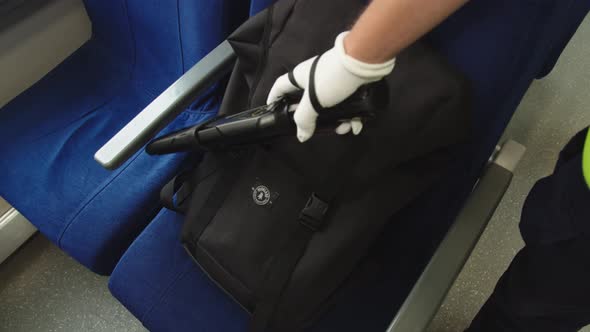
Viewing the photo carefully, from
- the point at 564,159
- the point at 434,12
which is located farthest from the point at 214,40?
the point at 564,159

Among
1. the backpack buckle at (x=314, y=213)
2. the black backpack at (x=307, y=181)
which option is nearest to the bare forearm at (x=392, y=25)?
the black backpack at (x=307, y=181)

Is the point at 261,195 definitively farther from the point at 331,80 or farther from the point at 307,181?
the point at 331,80

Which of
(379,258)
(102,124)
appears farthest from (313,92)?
(102,124)

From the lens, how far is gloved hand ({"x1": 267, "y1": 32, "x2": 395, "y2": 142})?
0.51m

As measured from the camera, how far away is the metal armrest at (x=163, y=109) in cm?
71

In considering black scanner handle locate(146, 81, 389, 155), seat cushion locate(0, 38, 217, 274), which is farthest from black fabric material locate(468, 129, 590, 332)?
seat cushion locate(0, 38, 217, 274)

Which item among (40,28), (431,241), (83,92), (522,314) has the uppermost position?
(40,28)

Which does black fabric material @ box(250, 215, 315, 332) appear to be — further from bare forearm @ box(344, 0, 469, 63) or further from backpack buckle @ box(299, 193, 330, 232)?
bare forearm @ box(344, 0, 469, 63)

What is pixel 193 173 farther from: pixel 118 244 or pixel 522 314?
pixel 522 314

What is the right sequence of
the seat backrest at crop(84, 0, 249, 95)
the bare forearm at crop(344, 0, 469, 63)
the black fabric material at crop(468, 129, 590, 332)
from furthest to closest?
the seat backrest at crop(84, 0, 249, 95) < the black fabric material at crop(468, 129, 590, 332) < the bare forearm at crop(344, 0, 469, 63)

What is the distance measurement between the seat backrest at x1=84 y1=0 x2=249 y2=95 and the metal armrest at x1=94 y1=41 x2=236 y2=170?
0.08 m

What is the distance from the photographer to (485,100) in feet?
2.05

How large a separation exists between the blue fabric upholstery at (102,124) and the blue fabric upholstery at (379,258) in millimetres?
95

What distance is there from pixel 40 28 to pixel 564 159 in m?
1.29
